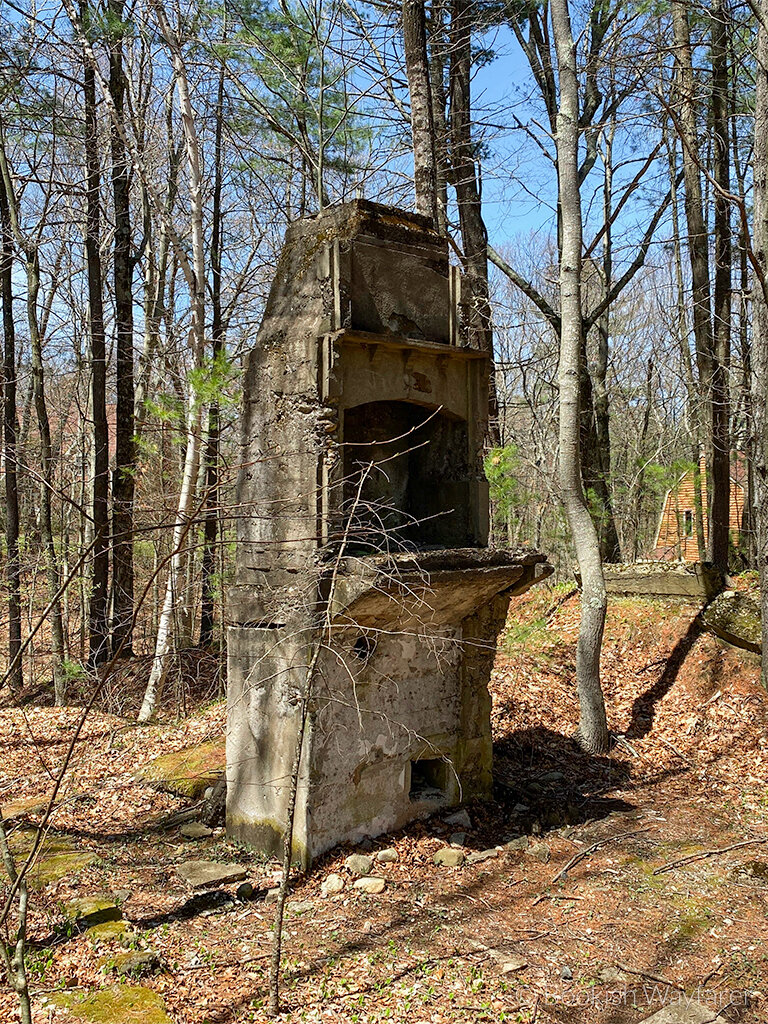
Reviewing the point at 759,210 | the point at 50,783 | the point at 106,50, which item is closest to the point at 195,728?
the point at 50,783

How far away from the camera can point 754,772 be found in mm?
8984

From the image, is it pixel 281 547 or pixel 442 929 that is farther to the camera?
pixel 281 547

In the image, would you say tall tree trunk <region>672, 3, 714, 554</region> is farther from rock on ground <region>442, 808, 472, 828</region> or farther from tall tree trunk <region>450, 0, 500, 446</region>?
rock on ground <region>442, 808, 472, 828</region>

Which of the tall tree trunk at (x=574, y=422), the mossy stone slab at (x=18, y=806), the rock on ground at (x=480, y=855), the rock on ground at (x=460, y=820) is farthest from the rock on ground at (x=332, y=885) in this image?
the tall tree trunk at (x=574, y=422)

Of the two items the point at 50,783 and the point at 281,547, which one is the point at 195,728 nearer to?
the point at 50,783

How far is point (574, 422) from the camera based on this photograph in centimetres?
952

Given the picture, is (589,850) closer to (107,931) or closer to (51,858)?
(107,931)

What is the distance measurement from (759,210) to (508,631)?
672 centimetres

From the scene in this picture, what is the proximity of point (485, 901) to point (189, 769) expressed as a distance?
3.90 m

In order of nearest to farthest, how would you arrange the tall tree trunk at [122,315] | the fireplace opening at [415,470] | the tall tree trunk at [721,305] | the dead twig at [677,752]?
the fireplace opening at [415,470], the dead twig at [677,752], the tall tree trunk at [122,315], the tall tree trunk at [721,305]

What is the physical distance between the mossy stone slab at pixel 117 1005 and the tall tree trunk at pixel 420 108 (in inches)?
332

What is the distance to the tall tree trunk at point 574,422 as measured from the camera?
958cm

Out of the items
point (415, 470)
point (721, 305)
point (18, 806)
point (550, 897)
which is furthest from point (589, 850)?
→ point (721, 305)

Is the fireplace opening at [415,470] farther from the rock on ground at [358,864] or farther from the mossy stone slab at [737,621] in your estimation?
the mossy stone slab at [737,621]
